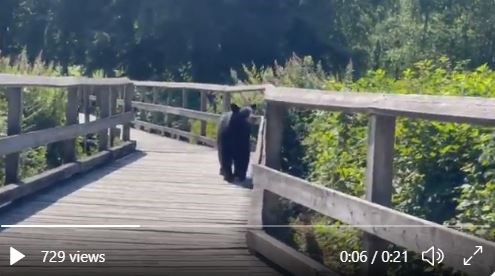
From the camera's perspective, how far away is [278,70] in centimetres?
1683

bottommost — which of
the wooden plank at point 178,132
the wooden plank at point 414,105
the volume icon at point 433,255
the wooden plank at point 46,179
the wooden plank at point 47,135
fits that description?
the wooden plank at point 178,132

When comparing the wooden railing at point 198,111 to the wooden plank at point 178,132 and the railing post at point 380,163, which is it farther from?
the railing post at point 380,163

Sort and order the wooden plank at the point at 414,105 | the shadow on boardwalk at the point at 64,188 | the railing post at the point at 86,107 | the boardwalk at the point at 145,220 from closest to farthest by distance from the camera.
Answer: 1. the wooden plank at the point at 414,105
2. the boardwalk at the point at 145,220
3. the shadow on boardwalk at the point at 64,188
4. the railing post at the point at 86,107

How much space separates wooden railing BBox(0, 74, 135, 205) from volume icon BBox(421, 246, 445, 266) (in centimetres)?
417

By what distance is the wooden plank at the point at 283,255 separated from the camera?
610cm

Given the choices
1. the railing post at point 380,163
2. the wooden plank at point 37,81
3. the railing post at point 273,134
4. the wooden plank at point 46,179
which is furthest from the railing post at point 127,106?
the railing post at point 380,163

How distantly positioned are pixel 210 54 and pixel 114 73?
108 inches

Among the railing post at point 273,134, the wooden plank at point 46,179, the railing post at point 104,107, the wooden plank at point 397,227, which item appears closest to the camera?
the wooden plank at point 397,227

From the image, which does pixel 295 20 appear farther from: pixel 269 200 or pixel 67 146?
pixel 269 200

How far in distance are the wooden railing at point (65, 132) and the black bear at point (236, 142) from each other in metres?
1.33

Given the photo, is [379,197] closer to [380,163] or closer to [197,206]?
[380,163]

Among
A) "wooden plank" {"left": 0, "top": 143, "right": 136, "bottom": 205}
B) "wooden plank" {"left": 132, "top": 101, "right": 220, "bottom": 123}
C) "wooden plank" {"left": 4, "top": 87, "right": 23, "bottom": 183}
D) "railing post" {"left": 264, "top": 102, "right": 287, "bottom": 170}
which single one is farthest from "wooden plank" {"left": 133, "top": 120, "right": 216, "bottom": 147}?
"railing post" {"left": 264, "top": 102, "right": 287, "bottom": 170}

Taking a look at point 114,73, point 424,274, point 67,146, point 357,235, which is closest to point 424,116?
point 424,274

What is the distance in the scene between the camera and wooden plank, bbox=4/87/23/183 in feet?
30.5
